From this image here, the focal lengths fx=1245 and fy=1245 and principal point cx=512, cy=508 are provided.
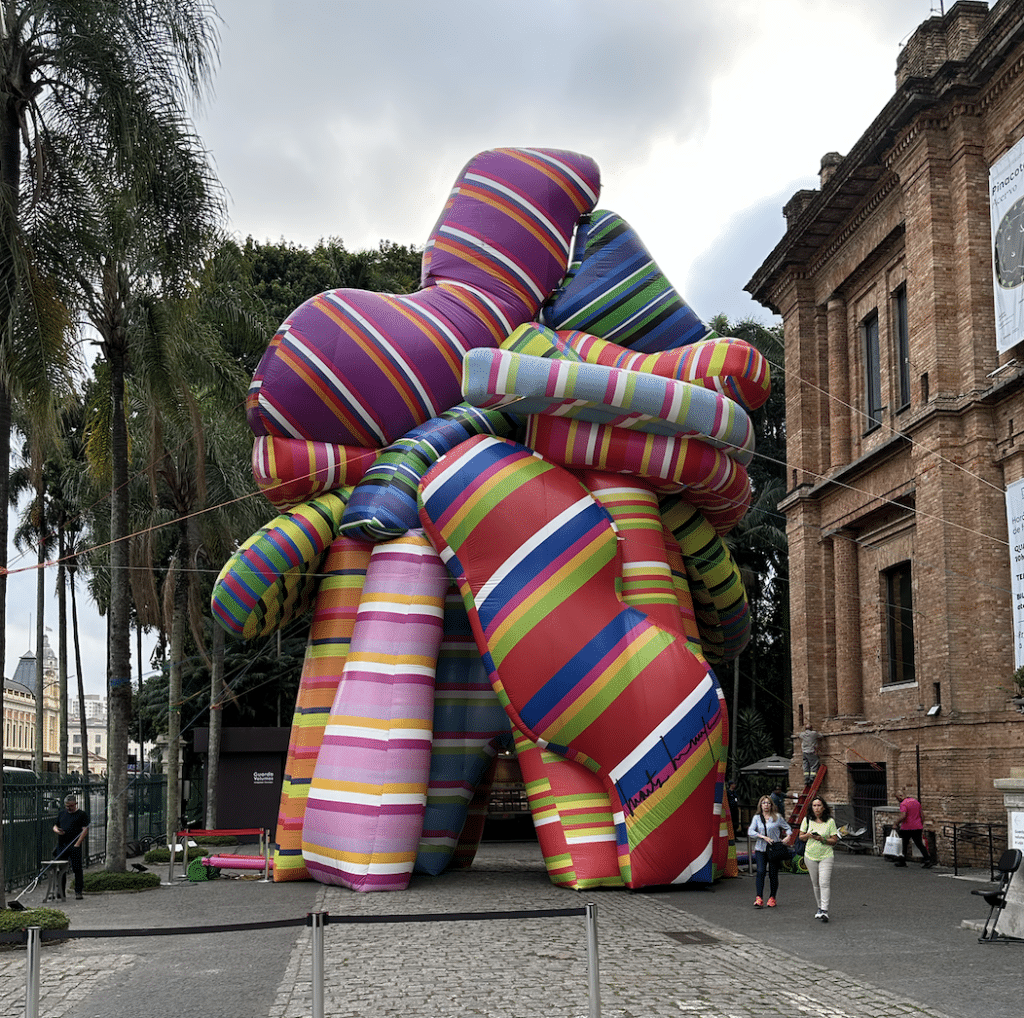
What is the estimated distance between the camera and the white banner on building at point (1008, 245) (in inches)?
773

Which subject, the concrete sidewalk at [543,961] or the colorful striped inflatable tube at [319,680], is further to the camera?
the colorful striped inflatable tube at [319,680]

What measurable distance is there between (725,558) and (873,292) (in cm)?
1150

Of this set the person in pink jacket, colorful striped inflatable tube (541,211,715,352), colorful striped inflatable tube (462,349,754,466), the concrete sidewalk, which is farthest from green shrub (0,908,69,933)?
the person in pink jacket

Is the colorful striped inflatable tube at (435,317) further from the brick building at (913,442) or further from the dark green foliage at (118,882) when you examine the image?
the brick building at (913,442)

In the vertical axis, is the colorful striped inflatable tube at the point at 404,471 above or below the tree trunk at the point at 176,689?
above

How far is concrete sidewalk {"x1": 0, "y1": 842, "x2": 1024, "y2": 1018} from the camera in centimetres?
821

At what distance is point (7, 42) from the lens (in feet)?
42.8

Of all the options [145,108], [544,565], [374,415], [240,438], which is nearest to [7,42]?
[145,108]

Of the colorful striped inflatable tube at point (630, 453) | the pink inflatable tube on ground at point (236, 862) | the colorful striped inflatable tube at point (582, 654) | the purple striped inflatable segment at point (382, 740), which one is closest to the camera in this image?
the colorful striped inflatable tube at point (582, 654)

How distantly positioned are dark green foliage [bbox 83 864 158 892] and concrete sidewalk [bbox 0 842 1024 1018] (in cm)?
177

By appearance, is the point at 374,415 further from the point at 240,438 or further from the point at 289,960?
the point at 240,438

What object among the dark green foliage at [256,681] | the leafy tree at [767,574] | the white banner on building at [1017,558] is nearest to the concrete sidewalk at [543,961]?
the white banner on building at [1017,558]

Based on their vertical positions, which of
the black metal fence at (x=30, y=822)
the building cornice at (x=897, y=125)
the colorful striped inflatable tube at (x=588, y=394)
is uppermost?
the building cornice at (x=897, y=125)

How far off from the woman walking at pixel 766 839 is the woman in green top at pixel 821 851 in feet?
2.08
